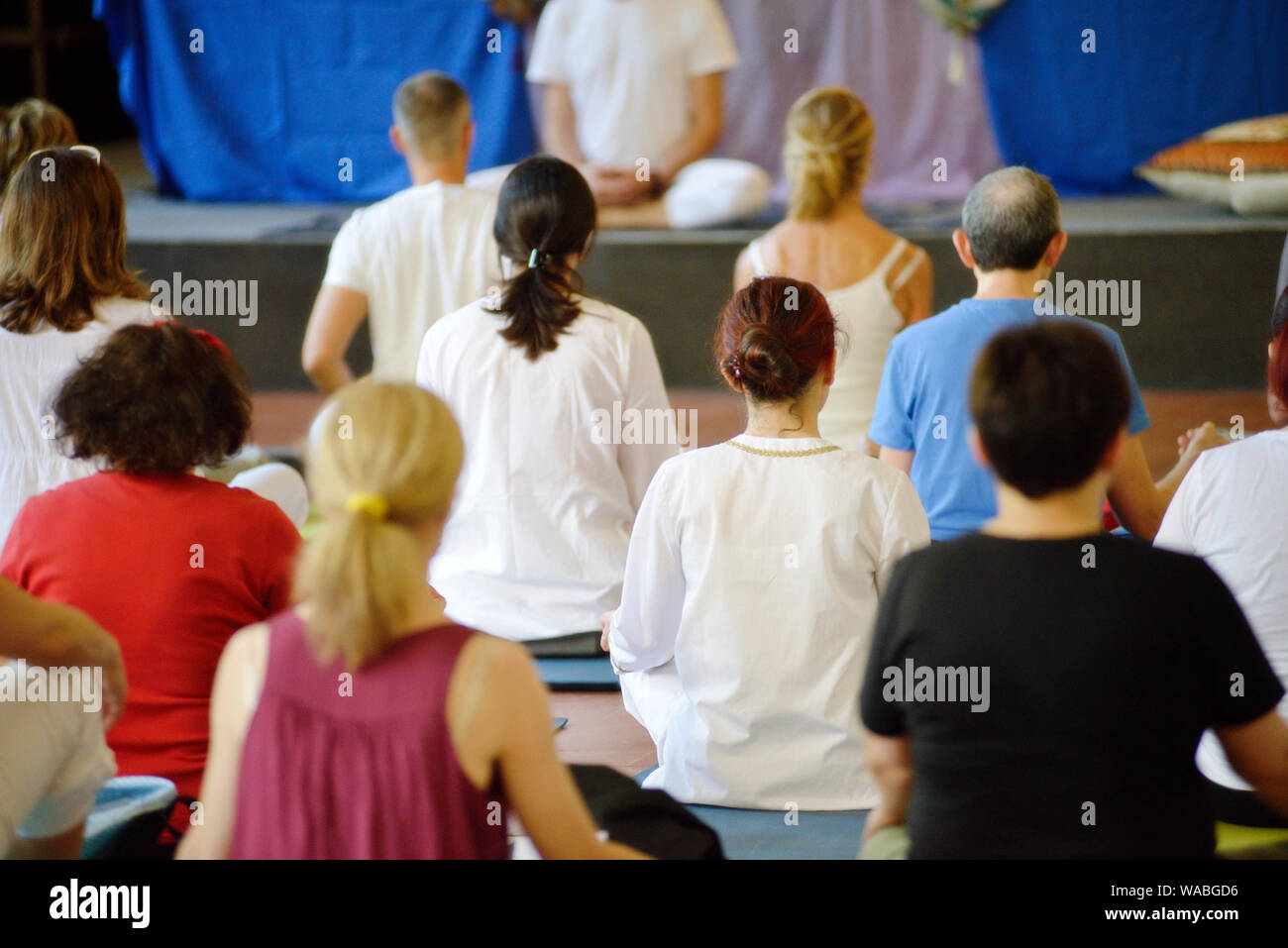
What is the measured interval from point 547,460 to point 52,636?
1.53 metres

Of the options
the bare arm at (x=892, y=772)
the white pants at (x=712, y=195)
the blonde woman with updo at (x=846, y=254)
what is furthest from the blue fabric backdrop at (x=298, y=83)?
the bare arm at (x=892, y=772)

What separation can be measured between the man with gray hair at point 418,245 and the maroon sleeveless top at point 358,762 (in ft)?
7.68

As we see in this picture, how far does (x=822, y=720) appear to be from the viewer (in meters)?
2.36

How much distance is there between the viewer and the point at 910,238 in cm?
521

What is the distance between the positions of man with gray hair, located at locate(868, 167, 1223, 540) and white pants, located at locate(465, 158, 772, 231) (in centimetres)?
269

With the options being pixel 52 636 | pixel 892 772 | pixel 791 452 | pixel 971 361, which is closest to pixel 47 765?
pixel 52 636

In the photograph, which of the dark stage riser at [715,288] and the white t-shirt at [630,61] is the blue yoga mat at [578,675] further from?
the white t-shirt at [630,61]

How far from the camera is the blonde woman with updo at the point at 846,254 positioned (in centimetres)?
354

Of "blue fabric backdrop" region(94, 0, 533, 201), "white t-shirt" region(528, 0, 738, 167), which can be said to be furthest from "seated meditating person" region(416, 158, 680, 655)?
"blue fabric backdrop" region(94, 0, 533, 201)

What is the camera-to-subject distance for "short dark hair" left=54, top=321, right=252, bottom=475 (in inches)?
81.2

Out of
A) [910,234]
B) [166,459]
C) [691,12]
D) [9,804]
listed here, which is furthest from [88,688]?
[691,12]

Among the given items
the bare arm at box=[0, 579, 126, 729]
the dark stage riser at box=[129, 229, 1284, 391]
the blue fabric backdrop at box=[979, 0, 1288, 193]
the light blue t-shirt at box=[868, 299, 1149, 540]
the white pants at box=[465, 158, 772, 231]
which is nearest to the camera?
the bare arm at box=[0, 579, 126, 729]

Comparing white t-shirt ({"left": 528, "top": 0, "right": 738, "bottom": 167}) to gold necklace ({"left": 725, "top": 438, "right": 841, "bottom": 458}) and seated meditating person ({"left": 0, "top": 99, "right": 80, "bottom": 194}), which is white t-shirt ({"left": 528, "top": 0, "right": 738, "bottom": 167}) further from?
gold necklace ({"left": 725, "top": 438, "right": 841, "bottom": 458})
